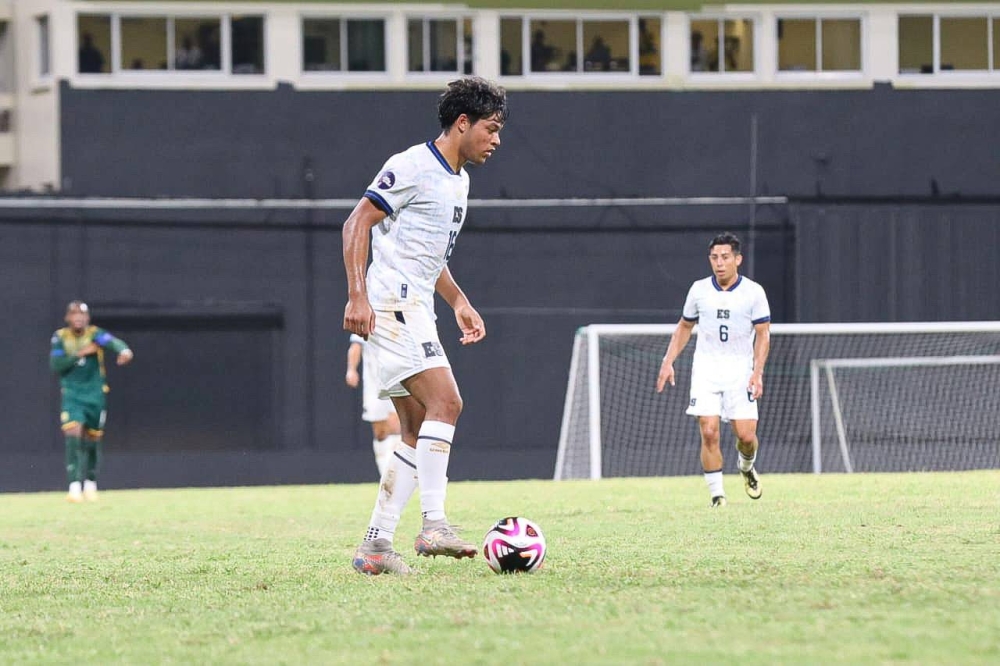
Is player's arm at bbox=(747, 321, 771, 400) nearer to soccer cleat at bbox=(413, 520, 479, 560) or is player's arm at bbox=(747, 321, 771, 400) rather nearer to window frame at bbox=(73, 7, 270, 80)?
soccer cleat at bbox=(413, 520, 479, 560)

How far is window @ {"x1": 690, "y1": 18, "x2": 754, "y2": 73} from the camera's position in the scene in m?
26.8

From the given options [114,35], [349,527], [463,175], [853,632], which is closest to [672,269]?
[114,35]

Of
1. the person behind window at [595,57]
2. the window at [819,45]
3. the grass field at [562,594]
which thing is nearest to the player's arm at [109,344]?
the grass field at [562,594]

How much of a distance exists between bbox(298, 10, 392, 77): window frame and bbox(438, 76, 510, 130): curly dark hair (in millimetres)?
18904

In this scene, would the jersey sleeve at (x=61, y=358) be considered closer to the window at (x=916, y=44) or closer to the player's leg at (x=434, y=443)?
the player's leg at (x=434, y=443)

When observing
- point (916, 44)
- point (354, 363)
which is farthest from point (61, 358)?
point (916, 44)

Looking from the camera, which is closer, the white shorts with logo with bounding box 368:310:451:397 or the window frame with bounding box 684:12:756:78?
the white shorts with logo with bounding box 368:310:451:397

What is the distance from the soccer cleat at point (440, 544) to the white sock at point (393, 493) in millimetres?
149

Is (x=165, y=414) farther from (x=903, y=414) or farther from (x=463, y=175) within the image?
(x=463, y=175)

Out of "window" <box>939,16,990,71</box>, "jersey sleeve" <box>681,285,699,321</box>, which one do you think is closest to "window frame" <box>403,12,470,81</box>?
"window" <box>939,16,990,71</box>

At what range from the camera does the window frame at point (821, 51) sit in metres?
26.8

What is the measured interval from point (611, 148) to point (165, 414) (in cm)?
807

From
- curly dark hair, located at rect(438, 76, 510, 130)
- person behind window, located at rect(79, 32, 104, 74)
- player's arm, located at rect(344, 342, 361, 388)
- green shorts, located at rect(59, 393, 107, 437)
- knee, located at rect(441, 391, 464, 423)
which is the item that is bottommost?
green shorts, located at rect(59, 393, 107, 437)

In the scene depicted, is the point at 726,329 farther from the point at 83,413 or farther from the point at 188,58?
the point at 188,58
